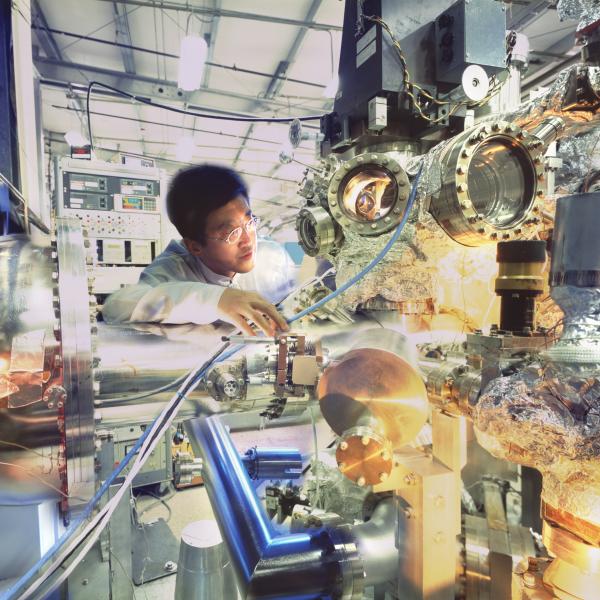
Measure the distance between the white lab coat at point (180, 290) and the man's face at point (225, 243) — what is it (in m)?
0.03

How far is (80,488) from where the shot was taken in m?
0.76

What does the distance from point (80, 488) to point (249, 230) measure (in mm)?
979

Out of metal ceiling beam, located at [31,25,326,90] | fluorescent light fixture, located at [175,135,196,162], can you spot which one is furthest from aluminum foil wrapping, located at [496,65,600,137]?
fluorescent light fixture, located at [175,135,196,162]

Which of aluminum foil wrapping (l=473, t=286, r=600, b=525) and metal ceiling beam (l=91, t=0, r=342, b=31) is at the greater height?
metal ceiling beam (l=91, t=0, r=342, b=31)

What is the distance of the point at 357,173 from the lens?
3.01 feet

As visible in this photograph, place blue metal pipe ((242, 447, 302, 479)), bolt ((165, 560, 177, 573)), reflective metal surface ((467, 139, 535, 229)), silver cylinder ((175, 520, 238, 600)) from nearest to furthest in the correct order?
reflective metal surface ((467, 139, 535, 229))
silver cylinder ((175, 520, 238, 600))
blue metal pipe ((242, 447, 302, 479))
bolt ((165, 560, 177, 573))

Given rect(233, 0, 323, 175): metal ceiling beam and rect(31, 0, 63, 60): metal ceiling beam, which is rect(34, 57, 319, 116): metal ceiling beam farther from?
rect(233, 0, 323, 175): metal ceiling beam

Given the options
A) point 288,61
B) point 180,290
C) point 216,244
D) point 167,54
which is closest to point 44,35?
point 167,54

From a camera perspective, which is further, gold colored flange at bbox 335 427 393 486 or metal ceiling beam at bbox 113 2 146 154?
metal ceiling beam at bbox 113 2 146 154

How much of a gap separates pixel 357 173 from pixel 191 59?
1.91m

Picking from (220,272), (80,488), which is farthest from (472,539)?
(220,272)

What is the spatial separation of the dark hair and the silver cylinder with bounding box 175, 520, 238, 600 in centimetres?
100

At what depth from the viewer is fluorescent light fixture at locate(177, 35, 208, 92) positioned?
2191 millimetres

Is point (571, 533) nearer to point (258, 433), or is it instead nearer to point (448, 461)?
point (448, 461)
